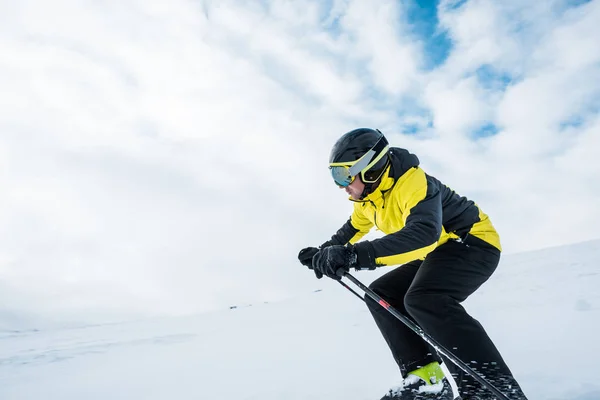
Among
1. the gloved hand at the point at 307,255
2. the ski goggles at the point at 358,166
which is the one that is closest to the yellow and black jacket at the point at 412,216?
the ski goggles at the point at 358,166

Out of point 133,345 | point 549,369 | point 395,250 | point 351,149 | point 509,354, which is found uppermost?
point 133,345

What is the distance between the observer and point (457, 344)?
2.41 m

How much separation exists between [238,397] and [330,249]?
2.25m

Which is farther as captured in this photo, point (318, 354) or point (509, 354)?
point (318, 354)

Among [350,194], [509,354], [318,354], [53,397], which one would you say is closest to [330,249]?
[350,194]

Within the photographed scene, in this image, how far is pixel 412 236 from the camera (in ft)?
8.11

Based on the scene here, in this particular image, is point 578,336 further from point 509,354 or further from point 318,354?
point 318,354

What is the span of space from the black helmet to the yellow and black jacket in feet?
0.29

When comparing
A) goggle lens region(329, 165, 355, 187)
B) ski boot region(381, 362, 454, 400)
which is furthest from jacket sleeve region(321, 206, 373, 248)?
ski boot region(381, 362, 454, 400)

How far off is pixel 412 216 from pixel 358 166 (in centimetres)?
61

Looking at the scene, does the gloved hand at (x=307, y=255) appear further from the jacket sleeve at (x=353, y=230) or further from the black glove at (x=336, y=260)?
the jacket sleeve at (x=353, y=230)

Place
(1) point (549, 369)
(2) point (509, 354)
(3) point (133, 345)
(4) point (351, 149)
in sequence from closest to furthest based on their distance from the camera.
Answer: (4) point (351, 149) → (1) point (549, 369) → (2) point (509, 354) → (3) point (133, 345)

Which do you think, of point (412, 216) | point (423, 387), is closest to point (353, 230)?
point (412, 216)

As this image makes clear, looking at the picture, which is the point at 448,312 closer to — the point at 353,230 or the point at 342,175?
the point at 342,175
